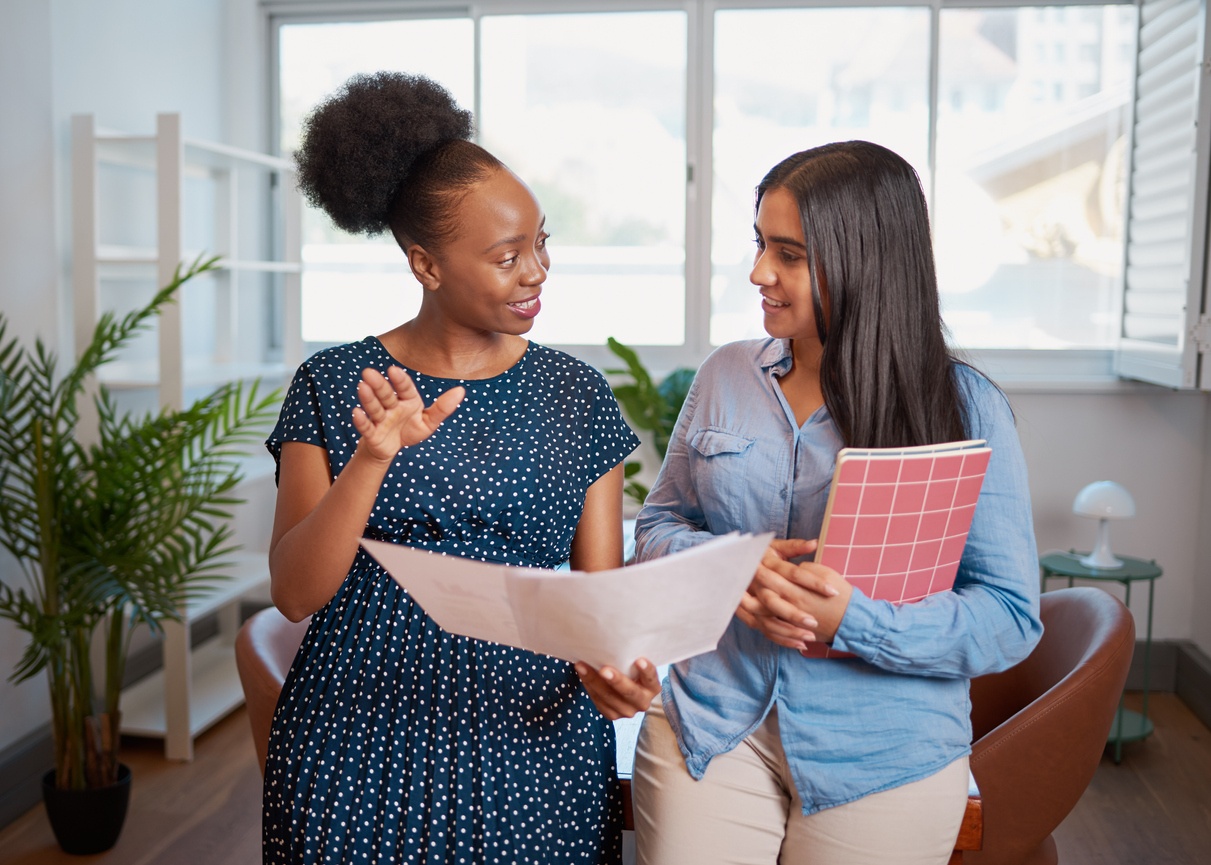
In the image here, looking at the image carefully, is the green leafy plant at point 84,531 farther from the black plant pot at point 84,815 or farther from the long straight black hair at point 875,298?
the long straight black hair at point 875,298

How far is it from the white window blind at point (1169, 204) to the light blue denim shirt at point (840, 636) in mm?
2260

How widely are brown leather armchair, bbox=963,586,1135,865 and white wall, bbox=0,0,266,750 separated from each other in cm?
256

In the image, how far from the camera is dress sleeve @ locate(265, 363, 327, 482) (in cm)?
148

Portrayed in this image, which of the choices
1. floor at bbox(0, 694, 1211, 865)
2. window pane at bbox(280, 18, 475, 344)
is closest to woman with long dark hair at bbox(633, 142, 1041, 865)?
floor at bbox(0, 694, 1211, 865)

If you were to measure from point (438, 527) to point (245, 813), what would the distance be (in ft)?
6.51

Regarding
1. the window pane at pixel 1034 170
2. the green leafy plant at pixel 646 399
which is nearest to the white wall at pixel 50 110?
the green leafy plant at pixel 646 399

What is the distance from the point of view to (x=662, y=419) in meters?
3.96

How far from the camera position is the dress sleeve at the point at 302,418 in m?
1.48

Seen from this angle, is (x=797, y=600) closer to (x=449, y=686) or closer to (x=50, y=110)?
(x=449, y=686)

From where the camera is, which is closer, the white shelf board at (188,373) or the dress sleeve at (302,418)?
the dress sleeve at (302,418)

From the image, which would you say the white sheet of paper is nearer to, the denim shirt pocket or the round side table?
the denim shirt pocket

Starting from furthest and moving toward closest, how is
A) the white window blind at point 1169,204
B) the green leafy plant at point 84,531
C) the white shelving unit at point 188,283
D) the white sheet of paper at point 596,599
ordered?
1. the white window blind at point 1169,204
2. the white shelving unit at point 188,283
3. the green leafy plant at point 84,531
4. the white sheet of paper at point 596,599

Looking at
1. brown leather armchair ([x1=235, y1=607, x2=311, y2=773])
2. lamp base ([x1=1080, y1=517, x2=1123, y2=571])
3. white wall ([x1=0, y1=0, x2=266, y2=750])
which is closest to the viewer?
brown leather armchair ([x1=235, y1=607, x2=311, y2=773])

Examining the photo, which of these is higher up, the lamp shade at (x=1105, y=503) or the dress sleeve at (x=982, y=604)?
the dress sleeve at (x=982, y=604)
